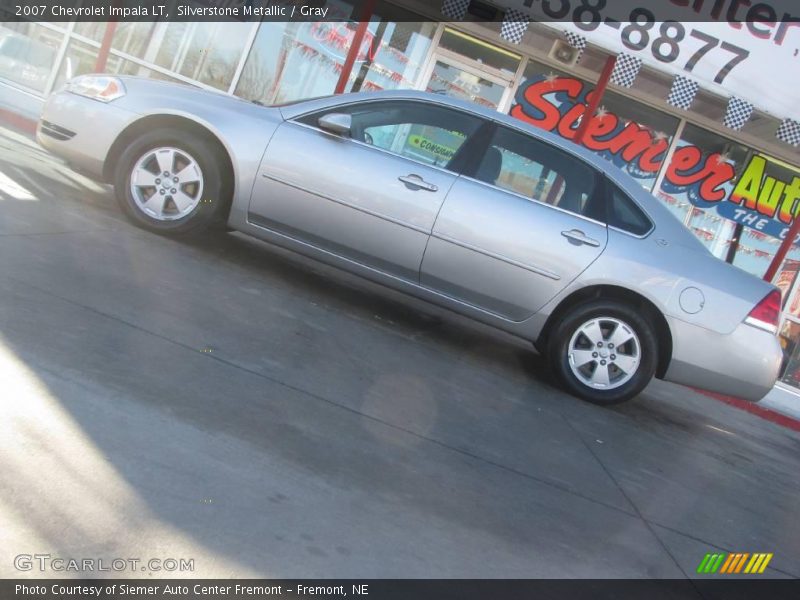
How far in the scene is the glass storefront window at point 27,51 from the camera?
11484mm

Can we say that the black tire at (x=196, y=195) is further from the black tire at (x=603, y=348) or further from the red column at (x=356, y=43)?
the red column at (x=356, y=43)

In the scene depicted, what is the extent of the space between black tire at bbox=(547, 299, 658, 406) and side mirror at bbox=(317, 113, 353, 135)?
1.85 meters

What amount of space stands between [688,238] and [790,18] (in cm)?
582

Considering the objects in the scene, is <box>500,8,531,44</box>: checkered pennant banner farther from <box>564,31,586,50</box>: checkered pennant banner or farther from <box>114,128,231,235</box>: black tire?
<box>114,128,231,235</box>: black tire

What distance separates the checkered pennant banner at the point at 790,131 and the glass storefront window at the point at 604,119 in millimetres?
2197

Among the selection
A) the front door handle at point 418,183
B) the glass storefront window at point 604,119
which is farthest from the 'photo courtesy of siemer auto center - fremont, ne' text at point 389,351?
the glass storefront window at point 604,119

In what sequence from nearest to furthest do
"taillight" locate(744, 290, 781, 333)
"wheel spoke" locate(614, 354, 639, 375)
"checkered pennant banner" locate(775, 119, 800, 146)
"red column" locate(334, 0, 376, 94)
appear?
"taillight" locate(744, 290, 781, 333) < "wheel spoke" locate(614, 354, 639, 375) < "checkered pennant banner" locate(775, 119, 800, 146) < "red column" locate(334, 0, 376, 94)

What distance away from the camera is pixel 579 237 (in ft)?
16.6

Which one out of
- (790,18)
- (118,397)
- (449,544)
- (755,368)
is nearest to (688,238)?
(755,368)

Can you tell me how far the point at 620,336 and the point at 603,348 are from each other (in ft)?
0.44

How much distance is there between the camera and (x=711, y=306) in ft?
16.4

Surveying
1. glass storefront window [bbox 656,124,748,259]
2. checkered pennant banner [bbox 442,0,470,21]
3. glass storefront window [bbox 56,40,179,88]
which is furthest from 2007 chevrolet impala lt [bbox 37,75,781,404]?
glass storefront window [bbox 656,124,748,259]

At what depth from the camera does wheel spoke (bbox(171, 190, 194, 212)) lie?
5.38 meters

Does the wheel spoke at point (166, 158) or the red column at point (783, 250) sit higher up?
the red column at point (783, 250)
